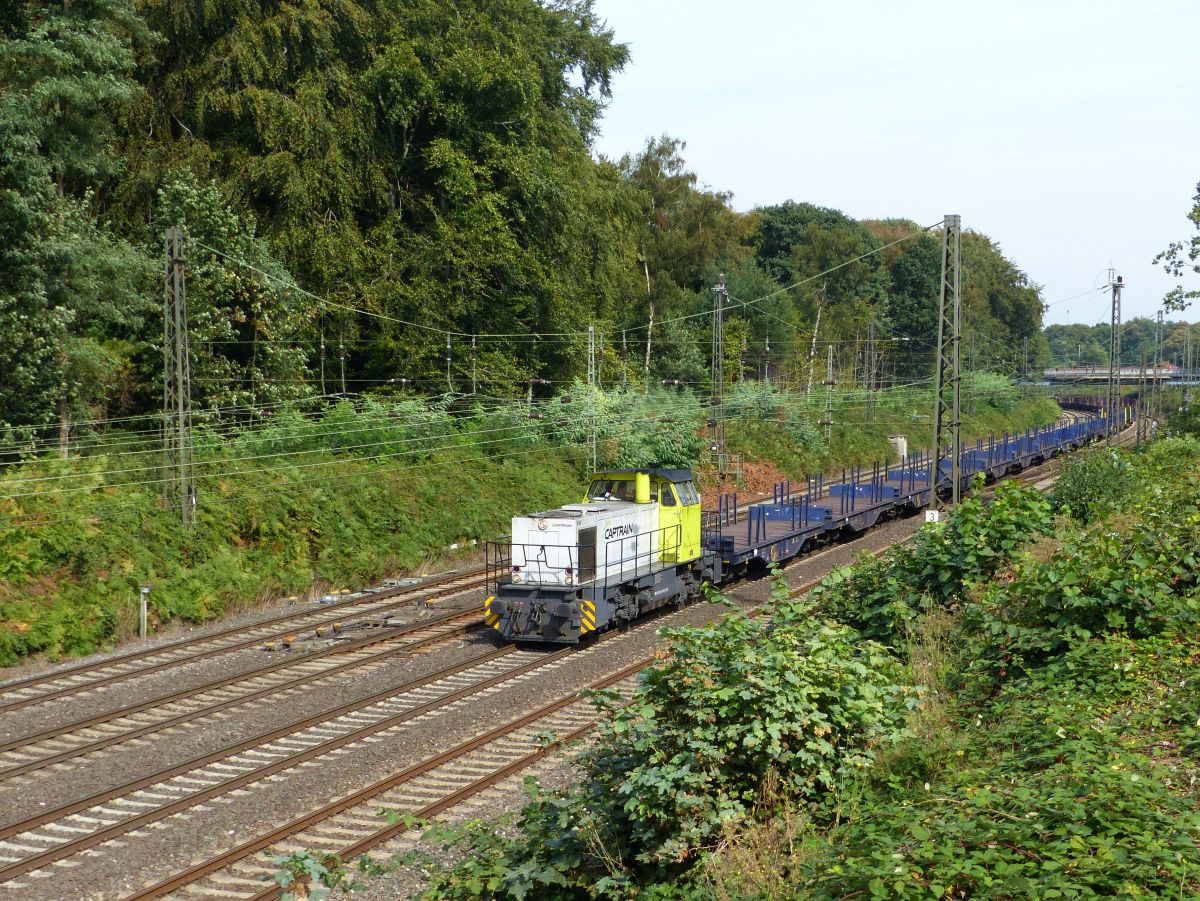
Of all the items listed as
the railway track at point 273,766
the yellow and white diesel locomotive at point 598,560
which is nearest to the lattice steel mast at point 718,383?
the yellow and white diesel locomotive at point 598,560

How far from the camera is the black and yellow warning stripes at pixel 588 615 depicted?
54.4 ft

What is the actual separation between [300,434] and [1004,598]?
19.9 m

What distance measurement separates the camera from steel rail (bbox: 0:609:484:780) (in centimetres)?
1191

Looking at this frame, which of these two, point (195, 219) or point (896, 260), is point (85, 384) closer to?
point (195, 219)

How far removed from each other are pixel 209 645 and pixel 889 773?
14.0m

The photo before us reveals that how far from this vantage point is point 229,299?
27.2 metres

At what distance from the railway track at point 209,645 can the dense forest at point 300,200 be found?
315 inches

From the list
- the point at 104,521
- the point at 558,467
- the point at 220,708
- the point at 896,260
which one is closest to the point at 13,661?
the point at 104,521

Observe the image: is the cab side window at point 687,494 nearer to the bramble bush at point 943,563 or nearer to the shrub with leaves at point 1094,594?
the bramble bush at point 943,563

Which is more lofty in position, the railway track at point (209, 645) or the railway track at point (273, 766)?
the railway track at point (273, 766)

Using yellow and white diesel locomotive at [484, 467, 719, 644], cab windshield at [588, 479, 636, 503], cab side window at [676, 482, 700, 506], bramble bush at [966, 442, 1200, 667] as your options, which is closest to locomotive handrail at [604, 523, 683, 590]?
yellow and white diesel locomotive at [484, 467, 719, 644]

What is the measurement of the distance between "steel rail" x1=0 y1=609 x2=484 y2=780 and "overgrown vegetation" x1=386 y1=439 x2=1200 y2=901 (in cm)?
683

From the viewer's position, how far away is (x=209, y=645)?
17.5 m

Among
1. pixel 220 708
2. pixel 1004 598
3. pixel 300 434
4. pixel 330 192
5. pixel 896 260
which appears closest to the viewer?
pixel 1004 598
